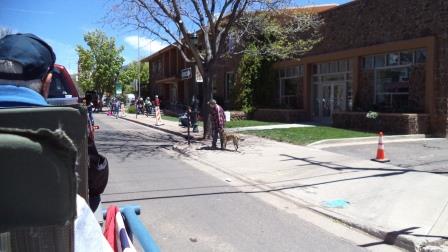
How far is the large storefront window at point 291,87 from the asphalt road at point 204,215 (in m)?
17.4

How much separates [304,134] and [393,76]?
5328mm

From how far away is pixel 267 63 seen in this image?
105 feet

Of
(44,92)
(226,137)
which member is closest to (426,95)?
(226,137)

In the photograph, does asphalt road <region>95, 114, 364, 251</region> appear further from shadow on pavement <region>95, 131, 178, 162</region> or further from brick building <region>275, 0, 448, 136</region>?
brick building <region>275, 0, 448, 136</region>

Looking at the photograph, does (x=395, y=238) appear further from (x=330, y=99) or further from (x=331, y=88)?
(x=330, y=99)

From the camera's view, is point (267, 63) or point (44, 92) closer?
point (44, 92)

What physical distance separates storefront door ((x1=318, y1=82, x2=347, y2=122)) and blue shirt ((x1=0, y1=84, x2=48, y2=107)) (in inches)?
984

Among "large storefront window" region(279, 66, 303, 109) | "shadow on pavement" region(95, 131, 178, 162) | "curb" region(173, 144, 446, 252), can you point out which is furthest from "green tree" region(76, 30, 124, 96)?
"curb" region(173, 144, 446, 252)

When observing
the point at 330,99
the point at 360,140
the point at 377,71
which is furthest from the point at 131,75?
the point at 360,140

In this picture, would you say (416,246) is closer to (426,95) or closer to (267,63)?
(426,95)

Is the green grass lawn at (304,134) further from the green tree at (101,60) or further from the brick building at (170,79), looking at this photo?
the green tree at (101,60)

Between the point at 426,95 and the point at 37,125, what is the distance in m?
20.4

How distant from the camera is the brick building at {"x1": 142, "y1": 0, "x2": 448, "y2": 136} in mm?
19609

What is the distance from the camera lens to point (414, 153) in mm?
15016
